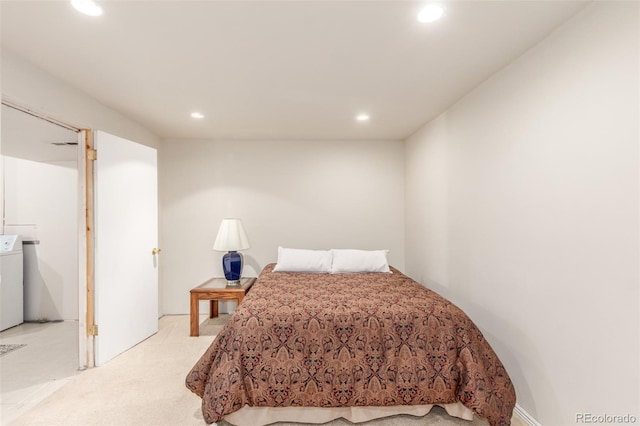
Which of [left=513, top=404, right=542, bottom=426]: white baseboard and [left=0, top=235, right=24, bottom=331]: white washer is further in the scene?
[left=0, top=235, right=24, bottom=331]: white washer

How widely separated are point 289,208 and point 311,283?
4.93 feet

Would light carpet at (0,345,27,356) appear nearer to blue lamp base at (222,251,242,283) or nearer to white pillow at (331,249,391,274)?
blue lamp base at (222,251,242,283)

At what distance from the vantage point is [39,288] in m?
3.77

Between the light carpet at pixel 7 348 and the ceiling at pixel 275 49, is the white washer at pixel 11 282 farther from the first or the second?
the ceiling at pixel 275 49

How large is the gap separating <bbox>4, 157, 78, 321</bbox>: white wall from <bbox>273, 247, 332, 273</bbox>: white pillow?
9.11 feet

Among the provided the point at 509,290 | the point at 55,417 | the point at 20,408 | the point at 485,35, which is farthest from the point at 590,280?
the point at 20,408

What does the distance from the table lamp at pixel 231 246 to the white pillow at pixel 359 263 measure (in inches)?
46.5

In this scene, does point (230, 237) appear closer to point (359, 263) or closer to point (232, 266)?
point (232, 266)

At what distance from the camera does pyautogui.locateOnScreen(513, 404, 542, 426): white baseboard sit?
1.81m

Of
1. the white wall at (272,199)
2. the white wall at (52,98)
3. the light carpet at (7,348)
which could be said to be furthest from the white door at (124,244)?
the light carpet at (7,348)

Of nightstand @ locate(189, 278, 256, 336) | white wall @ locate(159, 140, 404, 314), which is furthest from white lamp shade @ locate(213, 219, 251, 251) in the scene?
nightstand @ locate(189, 278, 256, 336)

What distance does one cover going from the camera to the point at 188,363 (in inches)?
105

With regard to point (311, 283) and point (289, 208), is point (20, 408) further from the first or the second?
point (289, 208)

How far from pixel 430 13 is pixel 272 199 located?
117 inches
